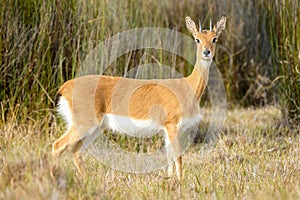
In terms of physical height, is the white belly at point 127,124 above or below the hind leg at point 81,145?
above

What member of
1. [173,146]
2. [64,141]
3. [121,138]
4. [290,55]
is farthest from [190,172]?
[290,55]

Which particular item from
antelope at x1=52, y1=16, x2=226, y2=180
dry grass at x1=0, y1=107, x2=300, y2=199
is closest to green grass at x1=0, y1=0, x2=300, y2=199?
dry grass at x1=0, y1=107, x2=300, y2=199

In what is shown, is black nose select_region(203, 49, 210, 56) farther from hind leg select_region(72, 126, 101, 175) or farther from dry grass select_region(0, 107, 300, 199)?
hind leg select_region(72, 126, 101, 175)

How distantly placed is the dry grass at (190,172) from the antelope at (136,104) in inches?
11.1

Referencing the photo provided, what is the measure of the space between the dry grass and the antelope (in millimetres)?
282

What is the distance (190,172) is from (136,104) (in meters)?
0.84

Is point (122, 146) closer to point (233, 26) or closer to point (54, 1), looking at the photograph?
point (54, 1)

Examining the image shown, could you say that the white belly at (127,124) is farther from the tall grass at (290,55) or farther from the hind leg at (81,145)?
the tall grass at (290,55)

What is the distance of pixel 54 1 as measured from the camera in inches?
266

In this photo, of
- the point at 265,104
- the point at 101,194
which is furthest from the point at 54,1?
the point at 265,104

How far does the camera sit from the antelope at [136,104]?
5492 millimetres

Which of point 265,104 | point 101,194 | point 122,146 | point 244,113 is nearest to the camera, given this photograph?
point 101,194

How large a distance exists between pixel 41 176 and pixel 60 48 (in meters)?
3.32

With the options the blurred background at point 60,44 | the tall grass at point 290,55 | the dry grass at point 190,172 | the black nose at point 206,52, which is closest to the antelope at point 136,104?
the black nose at point 206,52
